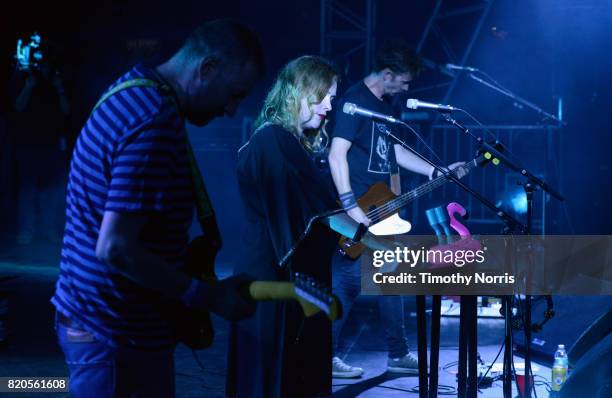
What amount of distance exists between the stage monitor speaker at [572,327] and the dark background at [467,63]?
3708 mm

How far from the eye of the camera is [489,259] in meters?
5.35

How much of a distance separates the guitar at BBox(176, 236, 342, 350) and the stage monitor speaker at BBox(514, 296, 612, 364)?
3301mm

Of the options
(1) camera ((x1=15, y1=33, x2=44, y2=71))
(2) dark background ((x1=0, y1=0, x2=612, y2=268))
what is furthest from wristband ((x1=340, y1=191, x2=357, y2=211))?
(1) camera ((x1=15, y1=33, x2=44, y2=71))

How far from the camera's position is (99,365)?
7.47 ft

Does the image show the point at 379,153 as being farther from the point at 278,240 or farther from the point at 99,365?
the point at 99,365

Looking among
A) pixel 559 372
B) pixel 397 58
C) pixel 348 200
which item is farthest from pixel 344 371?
pixel 397 58

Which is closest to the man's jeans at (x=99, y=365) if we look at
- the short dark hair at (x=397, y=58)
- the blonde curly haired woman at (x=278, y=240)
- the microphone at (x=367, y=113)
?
the blonde curly haired woman at (x=278, y=240)

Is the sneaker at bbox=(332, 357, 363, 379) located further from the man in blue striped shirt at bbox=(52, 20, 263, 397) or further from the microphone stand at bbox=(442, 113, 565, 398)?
the man in blue striped shirt at bbox=(52, 20, 263, 397)

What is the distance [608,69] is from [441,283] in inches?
274

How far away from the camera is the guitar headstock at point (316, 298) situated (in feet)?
7.66

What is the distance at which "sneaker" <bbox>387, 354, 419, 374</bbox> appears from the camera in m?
5.70

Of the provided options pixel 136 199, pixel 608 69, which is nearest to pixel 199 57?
pixel 136 199

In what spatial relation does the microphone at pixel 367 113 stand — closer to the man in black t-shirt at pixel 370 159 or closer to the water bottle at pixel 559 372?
the man in black t-shirt at pixel 370 159

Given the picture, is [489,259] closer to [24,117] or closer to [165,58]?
[165,58]
